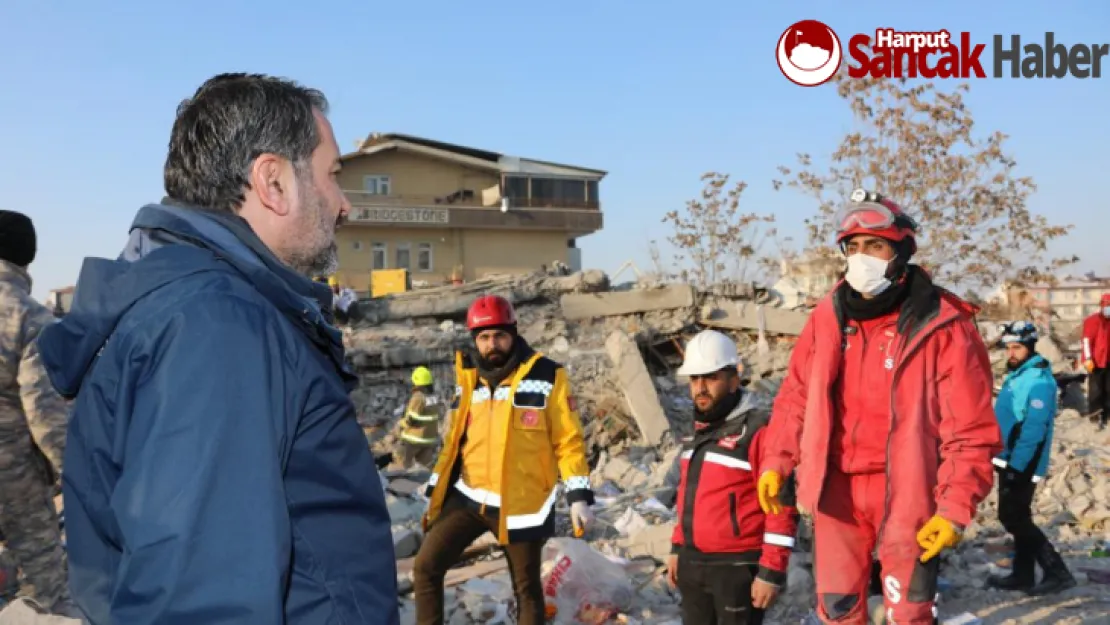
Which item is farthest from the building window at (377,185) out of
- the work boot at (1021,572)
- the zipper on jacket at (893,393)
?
the zipper on jacket at (893,393)

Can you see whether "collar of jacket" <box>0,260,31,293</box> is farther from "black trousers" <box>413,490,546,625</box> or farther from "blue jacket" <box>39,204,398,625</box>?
"blue jacket" <box>39,204,398,625</box>

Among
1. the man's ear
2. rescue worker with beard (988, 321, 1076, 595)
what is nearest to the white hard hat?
the man's ear

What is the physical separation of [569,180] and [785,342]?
25.8 m

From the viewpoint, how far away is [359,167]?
3831cm

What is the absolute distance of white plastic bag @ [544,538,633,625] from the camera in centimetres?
534

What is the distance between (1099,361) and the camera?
1214cm

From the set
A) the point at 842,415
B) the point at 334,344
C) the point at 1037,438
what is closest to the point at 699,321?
the point at 1037,438

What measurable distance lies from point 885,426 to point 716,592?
3.60 feet

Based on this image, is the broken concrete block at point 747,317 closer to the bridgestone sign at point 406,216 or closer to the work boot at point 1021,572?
the work boot at point 1021,572

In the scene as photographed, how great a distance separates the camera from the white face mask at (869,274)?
3.65 m

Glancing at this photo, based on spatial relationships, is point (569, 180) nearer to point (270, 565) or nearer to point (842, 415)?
point (842, 415)

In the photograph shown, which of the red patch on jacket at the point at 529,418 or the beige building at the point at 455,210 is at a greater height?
the beige building at the point at 455,210

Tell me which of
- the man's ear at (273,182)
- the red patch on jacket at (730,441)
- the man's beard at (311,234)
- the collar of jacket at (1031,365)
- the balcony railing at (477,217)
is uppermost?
the balcony railing at (477,217)

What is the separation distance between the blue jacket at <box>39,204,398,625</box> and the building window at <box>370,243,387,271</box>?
123ft
